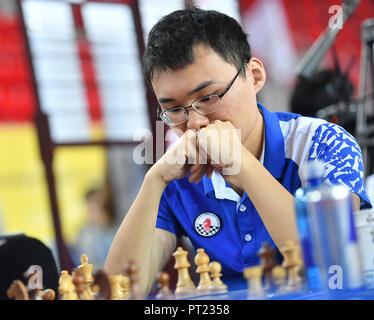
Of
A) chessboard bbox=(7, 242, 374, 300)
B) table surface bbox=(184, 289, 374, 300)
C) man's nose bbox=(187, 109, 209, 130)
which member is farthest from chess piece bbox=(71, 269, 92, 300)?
man's nose bbox=(187, 109, 209, 130)

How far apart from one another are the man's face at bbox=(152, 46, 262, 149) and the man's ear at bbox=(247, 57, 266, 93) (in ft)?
0.19

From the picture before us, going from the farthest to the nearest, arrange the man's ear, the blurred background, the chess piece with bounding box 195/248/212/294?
the blurred background < the man's ear < the chess piece with bounding box 195/248/212/294

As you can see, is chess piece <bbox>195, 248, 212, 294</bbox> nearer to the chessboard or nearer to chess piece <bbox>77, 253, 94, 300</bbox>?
the chessboard

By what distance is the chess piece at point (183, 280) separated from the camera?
2.75 ft

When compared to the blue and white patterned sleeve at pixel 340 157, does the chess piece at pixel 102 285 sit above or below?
below

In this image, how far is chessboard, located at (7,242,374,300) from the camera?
68 cm

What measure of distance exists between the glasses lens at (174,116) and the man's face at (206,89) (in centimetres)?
1

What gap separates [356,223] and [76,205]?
396cm

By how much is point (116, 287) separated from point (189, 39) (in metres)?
0.59

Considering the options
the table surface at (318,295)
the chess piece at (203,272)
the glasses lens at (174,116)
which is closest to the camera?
the table surface at (318,295)

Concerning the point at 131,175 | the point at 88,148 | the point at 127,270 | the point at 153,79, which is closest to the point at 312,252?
the point at 127,270

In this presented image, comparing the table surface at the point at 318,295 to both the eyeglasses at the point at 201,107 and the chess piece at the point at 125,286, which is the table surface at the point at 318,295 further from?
the eyeglasses at the point at 201,107

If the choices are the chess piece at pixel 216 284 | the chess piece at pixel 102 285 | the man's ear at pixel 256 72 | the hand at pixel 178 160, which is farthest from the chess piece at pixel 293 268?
the man's ear at pixel 256 72

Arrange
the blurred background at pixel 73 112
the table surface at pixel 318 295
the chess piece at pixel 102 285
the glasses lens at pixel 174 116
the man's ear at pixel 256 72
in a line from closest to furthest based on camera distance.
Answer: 1. the table surface at pixel 318 295
2. the chess piece at pixel 102 285
3. the glasses lens at pixel 174 116
4. the man's ear at pixel 256 72
5. the blurred background at pixel 73 112
